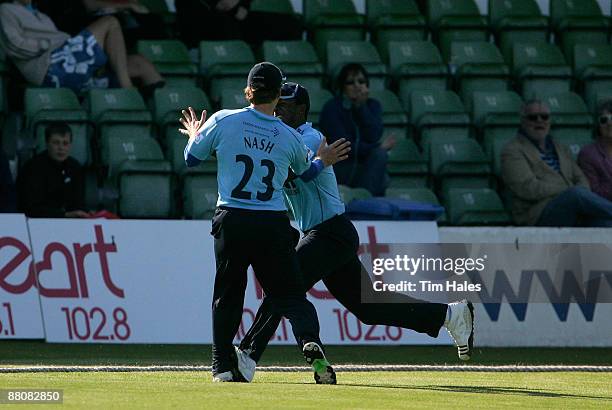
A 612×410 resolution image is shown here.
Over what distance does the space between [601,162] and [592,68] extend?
2579 millimetres

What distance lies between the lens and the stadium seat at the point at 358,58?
17.6 m

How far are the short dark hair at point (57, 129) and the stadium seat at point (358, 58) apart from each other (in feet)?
13.1

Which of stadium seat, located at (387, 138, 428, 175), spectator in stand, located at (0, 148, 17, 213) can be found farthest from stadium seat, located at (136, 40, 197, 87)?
spectator in stand, located at (0, 148, 17, 213)

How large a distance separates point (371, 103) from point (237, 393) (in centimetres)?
758

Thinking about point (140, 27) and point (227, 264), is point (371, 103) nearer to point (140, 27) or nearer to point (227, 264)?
point (140, 27)

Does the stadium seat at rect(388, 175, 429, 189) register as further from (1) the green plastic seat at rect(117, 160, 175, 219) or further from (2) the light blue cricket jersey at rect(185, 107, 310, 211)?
(2) the light blue cricket jersey at rect(185, 107, 310, 211)

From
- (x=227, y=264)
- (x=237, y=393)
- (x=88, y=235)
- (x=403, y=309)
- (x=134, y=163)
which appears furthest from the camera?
(x=134, y=163)

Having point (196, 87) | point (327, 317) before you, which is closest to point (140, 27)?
point (196, 87)

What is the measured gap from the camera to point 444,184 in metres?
16.6

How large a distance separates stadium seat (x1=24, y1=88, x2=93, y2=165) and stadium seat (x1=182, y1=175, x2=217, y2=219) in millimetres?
1153

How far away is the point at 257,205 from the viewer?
30.3ft

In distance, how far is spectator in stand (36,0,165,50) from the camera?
54.3 ft

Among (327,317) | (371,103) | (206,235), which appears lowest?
(327,317)

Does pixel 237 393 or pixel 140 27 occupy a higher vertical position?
pixel 140 27
